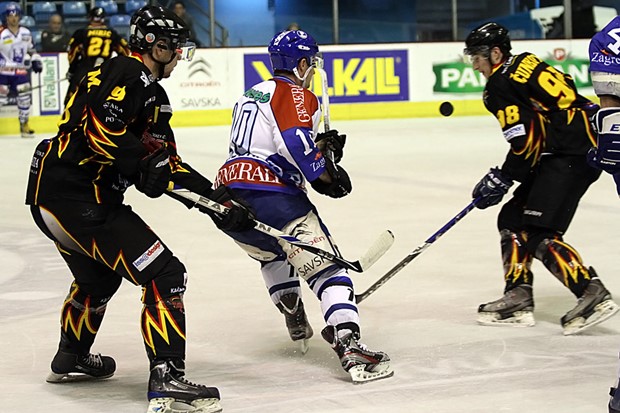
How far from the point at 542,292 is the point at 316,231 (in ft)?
5.06

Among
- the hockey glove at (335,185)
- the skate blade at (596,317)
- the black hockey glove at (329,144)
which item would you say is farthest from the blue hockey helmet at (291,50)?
the skate blade at (596,317)

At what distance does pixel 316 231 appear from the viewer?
12.1ft

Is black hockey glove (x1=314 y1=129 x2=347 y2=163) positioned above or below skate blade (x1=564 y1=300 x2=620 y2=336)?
above

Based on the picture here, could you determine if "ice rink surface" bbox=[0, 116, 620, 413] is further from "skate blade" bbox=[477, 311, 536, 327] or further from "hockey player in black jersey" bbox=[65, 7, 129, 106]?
"hockey player in black jersey" bbox=[65, 7, 129, 106]

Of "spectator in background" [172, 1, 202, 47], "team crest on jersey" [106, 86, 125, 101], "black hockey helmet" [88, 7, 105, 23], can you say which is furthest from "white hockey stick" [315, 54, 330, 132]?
"spectator in background" [172, 1, 202, 47]

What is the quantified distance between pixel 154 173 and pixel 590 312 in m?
1.78

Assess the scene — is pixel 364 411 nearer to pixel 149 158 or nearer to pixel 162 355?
pixel 162 355

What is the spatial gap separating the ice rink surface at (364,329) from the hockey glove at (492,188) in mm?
482

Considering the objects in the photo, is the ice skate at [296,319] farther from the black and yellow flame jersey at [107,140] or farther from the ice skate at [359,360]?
the black and yellow flame jersey at [107,140]

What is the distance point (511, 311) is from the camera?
4.29 m

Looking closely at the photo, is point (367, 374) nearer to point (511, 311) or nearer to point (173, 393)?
point (173, 393)

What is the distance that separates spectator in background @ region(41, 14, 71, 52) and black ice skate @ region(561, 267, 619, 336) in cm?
1035

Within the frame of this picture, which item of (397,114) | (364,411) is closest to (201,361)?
(364,411)

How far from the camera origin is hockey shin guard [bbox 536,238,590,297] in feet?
13.6
